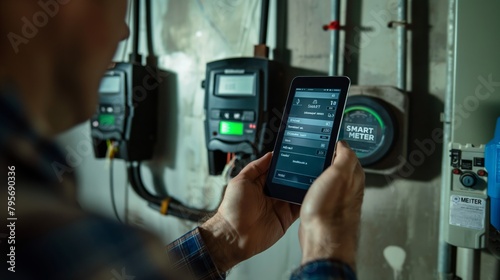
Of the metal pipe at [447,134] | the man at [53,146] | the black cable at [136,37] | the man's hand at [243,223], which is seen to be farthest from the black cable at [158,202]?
the man at [53,146]

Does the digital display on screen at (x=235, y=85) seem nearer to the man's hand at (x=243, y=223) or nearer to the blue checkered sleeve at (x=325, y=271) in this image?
the man's hand at (x=243, y=223)

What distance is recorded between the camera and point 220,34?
1.32 m

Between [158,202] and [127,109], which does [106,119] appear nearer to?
[127,109]

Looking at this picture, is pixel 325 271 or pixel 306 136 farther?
pixel 306 136

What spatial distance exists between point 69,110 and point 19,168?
0.11 m

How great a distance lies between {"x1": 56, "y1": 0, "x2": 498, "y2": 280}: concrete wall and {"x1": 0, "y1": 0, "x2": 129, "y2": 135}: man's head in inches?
14.6

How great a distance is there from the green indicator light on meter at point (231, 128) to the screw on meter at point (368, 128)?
1.05ft

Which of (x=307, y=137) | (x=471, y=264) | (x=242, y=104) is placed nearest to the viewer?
(x=307, y=137)

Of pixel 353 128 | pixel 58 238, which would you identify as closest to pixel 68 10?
pixel 58 238

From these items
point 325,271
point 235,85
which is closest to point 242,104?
point 235,85

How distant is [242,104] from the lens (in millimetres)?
1132

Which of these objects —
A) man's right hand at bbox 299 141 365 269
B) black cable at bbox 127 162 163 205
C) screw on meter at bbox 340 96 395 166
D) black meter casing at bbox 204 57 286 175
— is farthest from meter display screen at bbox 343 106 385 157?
black cable at bbox 127 162 163 205

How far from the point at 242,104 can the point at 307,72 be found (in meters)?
0.24

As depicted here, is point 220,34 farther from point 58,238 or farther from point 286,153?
point 58,238
